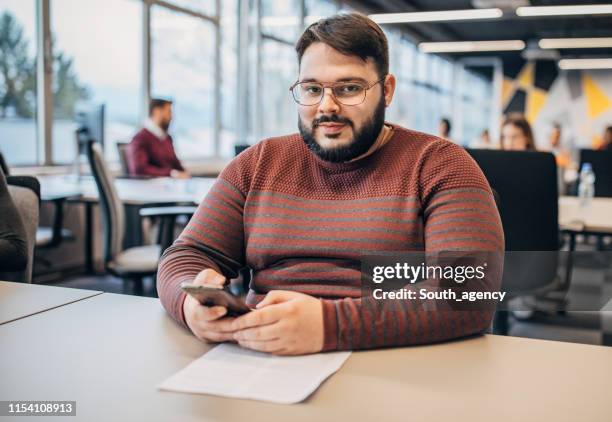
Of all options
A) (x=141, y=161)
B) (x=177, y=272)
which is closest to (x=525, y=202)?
(x=177, y=272)

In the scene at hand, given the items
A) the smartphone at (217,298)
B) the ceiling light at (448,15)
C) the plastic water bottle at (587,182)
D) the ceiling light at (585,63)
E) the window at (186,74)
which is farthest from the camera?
the ceiling light at (585,63)

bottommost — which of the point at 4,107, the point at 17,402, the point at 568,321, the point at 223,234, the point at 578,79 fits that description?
the point at 568,321

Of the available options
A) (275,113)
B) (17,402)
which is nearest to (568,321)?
(17,402)

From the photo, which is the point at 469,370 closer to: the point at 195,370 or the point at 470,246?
the point at 470,246

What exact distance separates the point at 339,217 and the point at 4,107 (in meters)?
4.09

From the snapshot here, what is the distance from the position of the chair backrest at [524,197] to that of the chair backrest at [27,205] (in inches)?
61.7

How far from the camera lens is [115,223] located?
9.80ft

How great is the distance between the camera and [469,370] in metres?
1.02

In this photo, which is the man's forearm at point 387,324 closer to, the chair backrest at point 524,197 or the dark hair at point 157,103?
the chair backrest at point 524,197

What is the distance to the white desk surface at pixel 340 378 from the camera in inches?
33.8

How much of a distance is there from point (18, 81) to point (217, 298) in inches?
173

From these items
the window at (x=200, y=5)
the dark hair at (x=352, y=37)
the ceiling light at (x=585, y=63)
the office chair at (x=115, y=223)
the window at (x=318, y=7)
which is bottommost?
the office chair at (x=115, y=223)

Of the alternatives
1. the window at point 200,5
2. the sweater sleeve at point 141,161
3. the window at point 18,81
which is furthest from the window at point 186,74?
the window at point 18,81

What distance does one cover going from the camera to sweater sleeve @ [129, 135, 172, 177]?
501 centimetres
